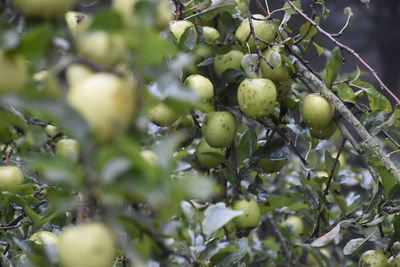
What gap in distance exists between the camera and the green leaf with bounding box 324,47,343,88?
38.8 inches

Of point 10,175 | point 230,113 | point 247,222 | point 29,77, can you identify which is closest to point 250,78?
point 230,113

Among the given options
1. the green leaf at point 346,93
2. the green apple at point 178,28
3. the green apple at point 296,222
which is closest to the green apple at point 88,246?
the green apple at point 178,28

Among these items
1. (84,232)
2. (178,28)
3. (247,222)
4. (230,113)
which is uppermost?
(84,232)

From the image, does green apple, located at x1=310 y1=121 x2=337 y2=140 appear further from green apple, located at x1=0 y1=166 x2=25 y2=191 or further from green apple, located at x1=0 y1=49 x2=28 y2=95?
green apple, located at x1=0 y1=49 x2=28 y2=95

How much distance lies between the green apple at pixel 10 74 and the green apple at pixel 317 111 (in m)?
0.61

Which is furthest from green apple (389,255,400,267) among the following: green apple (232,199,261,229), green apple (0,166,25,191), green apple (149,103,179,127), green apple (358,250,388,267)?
green apple (0,166,25,191)

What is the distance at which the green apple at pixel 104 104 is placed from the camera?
1.34 ft

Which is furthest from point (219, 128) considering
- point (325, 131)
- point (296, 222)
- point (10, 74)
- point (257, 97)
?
point (296, 222)

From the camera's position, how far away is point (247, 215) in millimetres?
1019

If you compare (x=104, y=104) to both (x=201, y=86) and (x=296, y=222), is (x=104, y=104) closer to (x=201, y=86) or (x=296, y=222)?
(x=201, y=86)

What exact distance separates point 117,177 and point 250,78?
59cm

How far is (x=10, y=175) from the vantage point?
0.98 meters

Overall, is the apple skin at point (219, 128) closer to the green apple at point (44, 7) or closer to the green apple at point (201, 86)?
the green apple at point (201, 86)

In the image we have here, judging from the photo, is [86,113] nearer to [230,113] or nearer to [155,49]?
[155,49]
